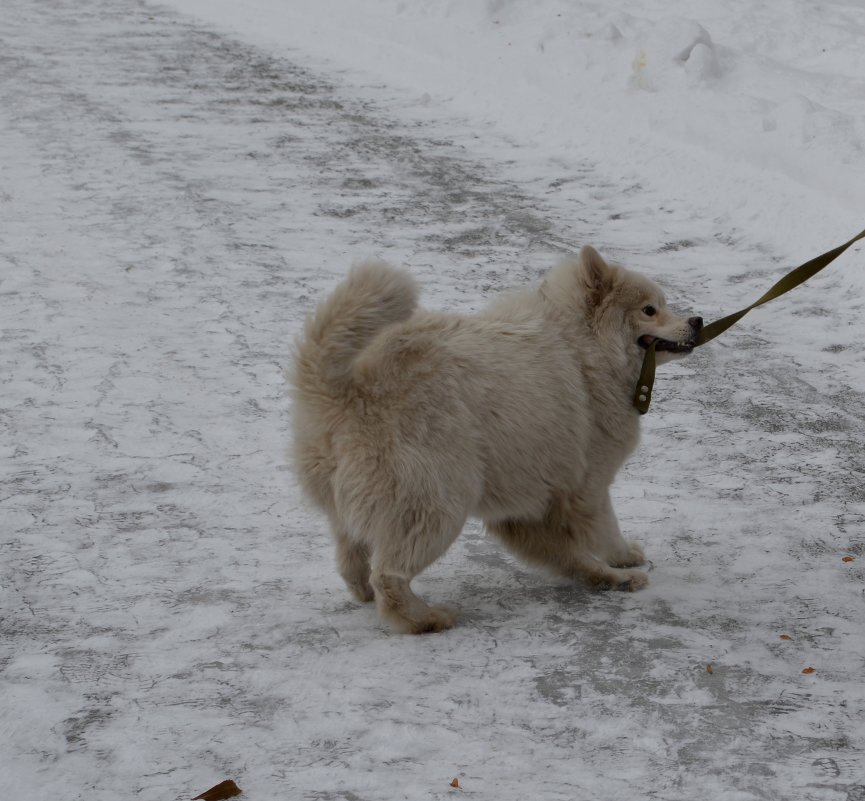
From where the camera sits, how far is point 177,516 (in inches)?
194

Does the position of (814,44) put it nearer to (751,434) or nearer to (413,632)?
(751,434)

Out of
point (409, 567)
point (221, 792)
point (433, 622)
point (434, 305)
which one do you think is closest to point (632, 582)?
point (433, 622)

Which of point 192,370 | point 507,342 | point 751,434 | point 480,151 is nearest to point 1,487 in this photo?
point 192,370

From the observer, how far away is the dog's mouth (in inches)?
177

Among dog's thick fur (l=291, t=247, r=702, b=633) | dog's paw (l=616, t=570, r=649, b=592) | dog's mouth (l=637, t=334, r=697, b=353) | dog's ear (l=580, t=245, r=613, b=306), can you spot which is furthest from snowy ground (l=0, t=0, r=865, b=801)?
dog's ear (l=580, t=245, r=613, b=306)

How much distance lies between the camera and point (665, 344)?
177 inches

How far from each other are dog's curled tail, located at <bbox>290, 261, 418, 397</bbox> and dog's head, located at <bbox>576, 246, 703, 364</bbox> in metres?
0.82

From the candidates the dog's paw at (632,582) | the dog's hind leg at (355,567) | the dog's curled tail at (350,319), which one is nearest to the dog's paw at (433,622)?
the dog's hind leg at (355,567)

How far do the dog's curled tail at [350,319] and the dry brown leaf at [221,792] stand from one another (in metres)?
1.34

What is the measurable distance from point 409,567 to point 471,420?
541mm

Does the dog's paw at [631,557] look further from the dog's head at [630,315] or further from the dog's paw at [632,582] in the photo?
the dog's head at [630,315]

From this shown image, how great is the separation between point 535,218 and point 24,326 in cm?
367

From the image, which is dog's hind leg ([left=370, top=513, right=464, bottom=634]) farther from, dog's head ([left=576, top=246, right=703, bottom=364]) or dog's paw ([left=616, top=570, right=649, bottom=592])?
dog's head ([left=576, top=246, right=703, bottom=364])

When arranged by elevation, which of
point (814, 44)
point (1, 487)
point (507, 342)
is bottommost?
point (1, 487)
